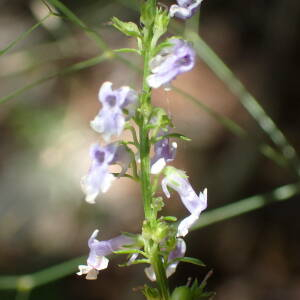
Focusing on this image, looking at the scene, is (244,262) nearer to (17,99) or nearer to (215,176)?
(215,176)

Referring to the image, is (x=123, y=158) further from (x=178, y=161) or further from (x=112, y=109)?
(x=178, y=161)

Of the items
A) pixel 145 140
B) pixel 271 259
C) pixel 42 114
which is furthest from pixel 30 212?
pixel 145 140

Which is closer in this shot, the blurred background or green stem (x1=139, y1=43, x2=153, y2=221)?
green stem (x1=139, y1=43, x2=153, y2=221)

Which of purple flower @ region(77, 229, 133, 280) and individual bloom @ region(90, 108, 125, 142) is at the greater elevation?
individual bloom @ region(90, 108, 125, 142)

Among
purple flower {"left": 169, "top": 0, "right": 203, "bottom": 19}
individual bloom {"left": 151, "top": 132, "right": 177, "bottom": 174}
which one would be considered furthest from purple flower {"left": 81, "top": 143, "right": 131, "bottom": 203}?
purple flower {"left": 169, "top": 0, "right": 203, "bottom": 19}

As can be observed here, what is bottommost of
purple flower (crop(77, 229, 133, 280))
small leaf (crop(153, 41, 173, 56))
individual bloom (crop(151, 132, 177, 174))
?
purple flower (crop(77, 229, 133, 280))

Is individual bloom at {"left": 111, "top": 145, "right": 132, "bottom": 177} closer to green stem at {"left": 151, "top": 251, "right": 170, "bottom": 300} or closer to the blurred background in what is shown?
green stem at {"left": 151, "top": 251, "right": 170, "bottom": 300}

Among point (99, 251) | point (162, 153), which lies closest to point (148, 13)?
point (162, 153)

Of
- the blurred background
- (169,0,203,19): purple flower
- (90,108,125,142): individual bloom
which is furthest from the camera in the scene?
the blurred background

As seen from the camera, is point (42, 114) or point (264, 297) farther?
point (42, 114)
